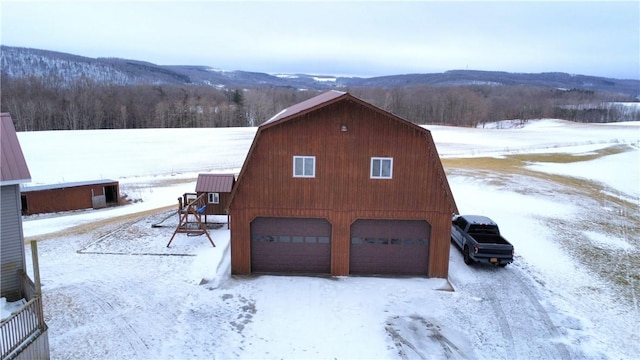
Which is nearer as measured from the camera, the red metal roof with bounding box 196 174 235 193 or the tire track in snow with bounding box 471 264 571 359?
the tire track in snow with bounding box 471 264 571 359

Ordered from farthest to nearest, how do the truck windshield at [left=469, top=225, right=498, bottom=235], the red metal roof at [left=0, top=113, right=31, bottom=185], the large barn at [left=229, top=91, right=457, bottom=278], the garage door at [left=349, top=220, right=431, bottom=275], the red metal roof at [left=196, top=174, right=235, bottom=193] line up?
the red metal roof at [left=196, top=174, right=235, bottom=193]
the truck windshield at [left=469, top=225, right=498, bottom=235]
the garage door at [left=349, top=220, right=431, bottom=275]
the large barn at [left=229, top=91, right=457, bottom=278]
the red metal roof at [left=0, top=113, right=31, bottom=185]

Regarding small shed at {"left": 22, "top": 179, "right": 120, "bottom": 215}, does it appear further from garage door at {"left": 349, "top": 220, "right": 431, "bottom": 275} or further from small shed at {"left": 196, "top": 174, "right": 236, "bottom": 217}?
garage door at {"left": 349, "top": 220, "right": 431, "bottom": 275}

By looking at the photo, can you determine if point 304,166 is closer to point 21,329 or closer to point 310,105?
point 310,105

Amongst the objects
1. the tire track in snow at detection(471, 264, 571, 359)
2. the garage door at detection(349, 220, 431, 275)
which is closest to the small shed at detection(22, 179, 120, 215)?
the garage door at detection(349, 220, 431, 275)

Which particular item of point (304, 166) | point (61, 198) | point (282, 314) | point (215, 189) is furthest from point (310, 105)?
point (61, 198)

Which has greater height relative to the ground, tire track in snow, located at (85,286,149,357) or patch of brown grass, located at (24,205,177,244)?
tire track in snow, located at (85,286,149,357)

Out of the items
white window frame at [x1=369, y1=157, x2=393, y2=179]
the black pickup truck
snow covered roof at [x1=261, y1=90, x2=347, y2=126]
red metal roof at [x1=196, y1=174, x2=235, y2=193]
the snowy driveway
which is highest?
snow covered roof at [x1=261, y1=90, x2=347, y2=126]
